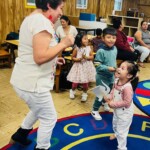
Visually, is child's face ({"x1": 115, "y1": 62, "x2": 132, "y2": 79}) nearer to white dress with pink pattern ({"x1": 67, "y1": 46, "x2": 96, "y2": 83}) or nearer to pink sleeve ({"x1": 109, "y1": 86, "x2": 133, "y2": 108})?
pink sleeve ({"x1": 109, "y1": 86, "x2": 133, "y2": 108})

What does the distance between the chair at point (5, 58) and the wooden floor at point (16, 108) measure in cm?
89

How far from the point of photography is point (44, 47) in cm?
129

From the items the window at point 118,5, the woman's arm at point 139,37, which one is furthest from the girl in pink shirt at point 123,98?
the window at point 118,5

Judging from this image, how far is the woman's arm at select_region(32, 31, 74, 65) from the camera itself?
4.24 feet

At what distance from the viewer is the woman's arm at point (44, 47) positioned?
4.24 feet

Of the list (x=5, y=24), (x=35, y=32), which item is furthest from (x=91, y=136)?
(x=5, y=24)

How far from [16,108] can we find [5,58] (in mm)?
2033

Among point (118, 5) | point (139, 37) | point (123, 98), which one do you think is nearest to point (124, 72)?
point (123, 98)

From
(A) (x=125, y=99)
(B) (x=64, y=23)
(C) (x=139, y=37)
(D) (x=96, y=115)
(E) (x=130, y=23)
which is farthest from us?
(E) (x=130, y=23)

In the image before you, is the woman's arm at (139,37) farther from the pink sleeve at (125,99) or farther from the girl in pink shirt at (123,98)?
the pink sleeve at (125,99)

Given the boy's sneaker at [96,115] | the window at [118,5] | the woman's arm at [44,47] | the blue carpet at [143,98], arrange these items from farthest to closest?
the window at [118,5], the blue carpet at [143,98], the boy's sneaker at [96,115], the woman's arm at [44,47]

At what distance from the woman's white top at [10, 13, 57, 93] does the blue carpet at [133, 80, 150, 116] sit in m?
1.80

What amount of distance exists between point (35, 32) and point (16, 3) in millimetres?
4363

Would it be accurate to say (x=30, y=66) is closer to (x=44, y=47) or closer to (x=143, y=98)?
(x=44, y=47)
